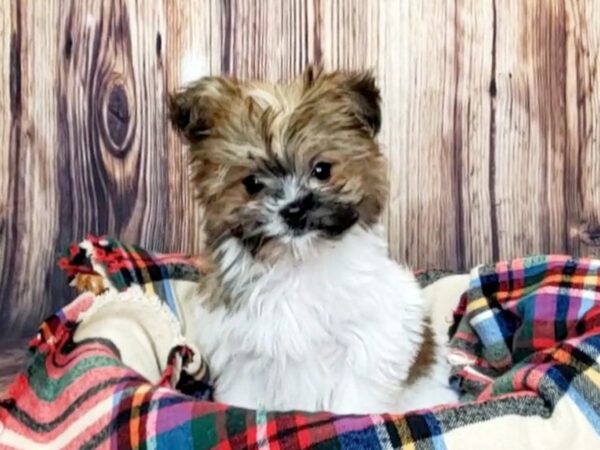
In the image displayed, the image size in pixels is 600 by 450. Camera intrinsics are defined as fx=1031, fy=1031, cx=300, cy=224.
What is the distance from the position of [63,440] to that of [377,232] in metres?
0.77

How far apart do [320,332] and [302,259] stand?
5.9 inches

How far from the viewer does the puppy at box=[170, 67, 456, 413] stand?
6.47 feet

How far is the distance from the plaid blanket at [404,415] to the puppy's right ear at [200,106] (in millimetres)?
458

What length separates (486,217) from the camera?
274cm

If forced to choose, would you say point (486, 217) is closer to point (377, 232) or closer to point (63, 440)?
point (377, 232)

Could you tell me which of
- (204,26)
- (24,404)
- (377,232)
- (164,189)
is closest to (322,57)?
(204,26)

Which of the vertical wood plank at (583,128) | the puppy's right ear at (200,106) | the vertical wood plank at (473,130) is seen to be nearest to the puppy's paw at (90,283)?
the puppy's right ear at (200,106)

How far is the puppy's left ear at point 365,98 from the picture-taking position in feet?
6.79

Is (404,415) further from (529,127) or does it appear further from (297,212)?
(529,127)

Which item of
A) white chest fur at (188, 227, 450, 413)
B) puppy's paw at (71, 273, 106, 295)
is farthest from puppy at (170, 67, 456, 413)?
puppy's paw at (71, 273, 106, 295)

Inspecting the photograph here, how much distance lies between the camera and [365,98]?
208 cm

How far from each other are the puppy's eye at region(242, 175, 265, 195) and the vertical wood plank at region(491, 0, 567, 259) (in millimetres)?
968

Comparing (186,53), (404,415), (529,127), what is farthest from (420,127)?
(404,415)

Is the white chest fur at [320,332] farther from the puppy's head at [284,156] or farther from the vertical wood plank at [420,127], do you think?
the vertical wood plank at [420,127]
